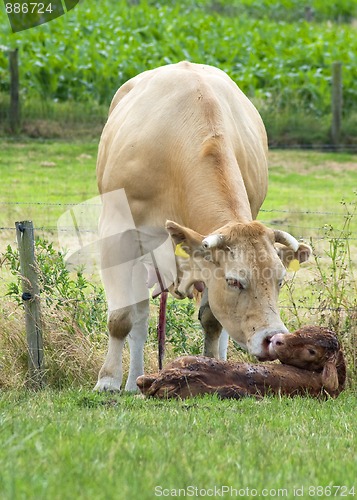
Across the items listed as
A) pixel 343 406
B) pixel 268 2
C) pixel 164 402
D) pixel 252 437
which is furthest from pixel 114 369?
pixel 268 2

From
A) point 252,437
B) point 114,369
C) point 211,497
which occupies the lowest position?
point 114,369

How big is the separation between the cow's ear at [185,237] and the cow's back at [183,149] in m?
0.25

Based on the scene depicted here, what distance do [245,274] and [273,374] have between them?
2.68ft

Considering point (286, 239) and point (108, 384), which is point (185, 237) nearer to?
point (286, 239)

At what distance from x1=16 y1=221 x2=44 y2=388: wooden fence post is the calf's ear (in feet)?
7.42

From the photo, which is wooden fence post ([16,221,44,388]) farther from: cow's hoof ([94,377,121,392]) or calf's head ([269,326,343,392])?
calf's head ([269,326,343,392])

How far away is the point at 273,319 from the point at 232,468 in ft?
8.22

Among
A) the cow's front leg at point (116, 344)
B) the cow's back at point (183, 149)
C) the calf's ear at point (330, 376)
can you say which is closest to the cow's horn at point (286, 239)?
the cow's back at point (183, 149)

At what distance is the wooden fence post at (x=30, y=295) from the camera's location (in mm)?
8461

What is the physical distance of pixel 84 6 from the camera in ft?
103

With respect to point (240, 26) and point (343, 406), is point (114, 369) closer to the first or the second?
point (343, 406)

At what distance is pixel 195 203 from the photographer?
300 inches

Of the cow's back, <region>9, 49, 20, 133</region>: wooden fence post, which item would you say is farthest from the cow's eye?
<region>9, 49, 20, 133</region>: wooden fence post

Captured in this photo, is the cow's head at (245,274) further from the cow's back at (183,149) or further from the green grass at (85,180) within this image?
the green grass at (85,180)
